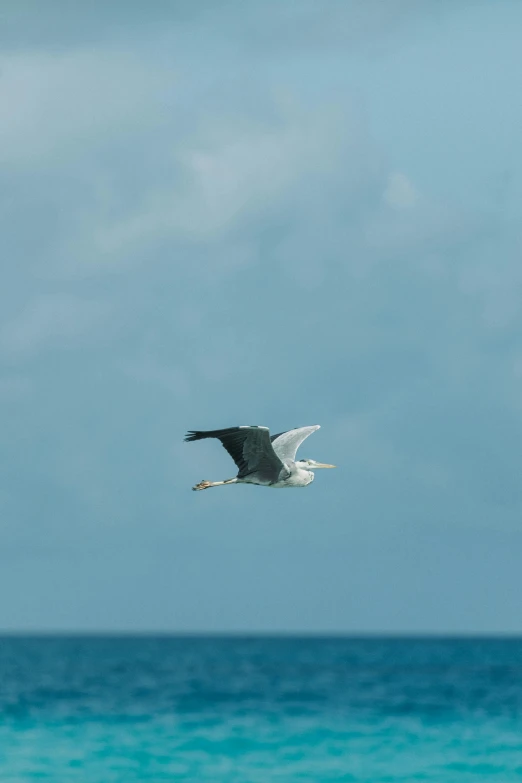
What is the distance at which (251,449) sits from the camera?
22094mm

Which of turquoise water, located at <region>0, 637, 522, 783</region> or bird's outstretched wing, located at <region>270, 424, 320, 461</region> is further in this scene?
turquoise water, located at <region>0, 637, 522, 783</region>

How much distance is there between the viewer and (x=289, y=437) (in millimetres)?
25734

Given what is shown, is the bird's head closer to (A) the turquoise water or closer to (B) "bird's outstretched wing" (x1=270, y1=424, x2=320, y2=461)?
(B) "bird's outstretched wing" (x1=270, y1=424, x2=320, y2=461)

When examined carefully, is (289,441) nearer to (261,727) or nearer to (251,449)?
(251,449)

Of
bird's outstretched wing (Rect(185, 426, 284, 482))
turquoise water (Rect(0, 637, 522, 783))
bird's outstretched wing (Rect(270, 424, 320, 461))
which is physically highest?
bird's outstretched wing (Rect(270, 424, 320, 461))

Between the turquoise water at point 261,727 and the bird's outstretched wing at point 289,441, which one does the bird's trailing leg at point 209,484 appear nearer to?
the bird's outstretched wing at point 289,441

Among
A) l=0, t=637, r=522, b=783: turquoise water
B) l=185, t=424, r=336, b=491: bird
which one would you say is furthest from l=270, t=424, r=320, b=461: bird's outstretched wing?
l=0, t=637, r=522, b=783: turquoise water

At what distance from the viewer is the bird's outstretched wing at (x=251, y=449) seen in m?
21.1

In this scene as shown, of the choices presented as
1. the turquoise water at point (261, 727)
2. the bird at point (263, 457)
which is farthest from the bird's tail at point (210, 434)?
the turquoise water at point (261, 727)

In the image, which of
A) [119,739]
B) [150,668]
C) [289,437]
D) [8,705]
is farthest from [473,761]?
[150,668]

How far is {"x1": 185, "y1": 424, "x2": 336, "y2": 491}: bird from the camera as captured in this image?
21.4 metres

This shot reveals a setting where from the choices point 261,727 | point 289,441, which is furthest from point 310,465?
point 261,727

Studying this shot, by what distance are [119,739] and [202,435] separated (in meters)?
22.6

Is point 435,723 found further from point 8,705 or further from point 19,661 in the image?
point 19,661
